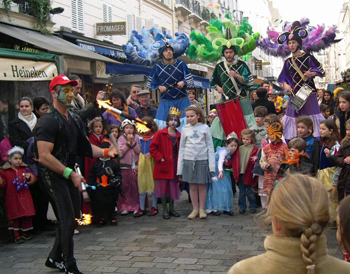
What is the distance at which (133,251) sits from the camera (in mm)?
5793

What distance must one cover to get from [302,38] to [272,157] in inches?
112

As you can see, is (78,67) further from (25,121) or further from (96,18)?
(25,121)

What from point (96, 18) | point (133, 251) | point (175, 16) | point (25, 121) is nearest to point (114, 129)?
point (25, 121)

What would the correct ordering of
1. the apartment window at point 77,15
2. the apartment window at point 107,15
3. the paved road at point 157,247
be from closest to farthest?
1. the paved road at point 157,247
2. the apartment window at point 77,15
3. the apartment window at point 107,15

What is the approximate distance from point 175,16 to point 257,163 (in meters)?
23.2

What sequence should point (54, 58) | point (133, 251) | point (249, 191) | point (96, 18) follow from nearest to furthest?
point (133, 251) < point (249, 191) < point (54, 58) < point (96, 18)

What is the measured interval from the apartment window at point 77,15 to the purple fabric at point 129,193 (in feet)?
34.9

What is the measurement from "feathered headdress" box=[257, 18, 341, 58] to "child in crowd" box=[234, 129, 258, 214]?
2258 mm

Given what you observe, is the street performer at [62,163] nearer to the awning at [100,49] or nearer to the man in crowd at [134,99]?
the man in crowd at [134,99]

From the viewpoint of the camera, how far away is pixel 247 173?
771 cm

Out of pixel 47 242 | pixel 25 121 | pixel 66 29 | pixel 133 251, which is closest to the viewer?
pixel 133 251

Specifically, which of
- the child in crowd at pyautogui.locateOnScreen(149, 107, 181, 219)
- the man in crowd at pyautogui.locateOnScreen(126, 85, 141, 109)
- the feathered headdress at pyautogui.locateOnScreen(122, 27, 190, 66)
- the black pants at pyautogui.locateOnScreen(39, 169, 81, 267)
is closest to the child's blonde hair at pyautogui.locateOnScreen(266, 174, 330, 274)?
the black pants at pyautogui.locateOnScreen(39, 169, 81, 267)

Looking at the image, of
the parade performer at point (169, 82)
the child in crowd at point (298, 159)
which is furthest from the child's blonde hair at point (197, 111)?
the child in crowd at point (298, 159)

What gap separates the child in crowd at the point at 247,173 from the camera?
7703mm
